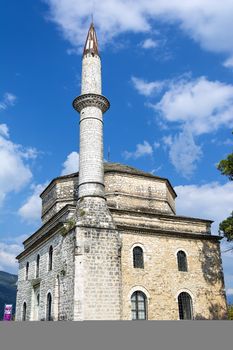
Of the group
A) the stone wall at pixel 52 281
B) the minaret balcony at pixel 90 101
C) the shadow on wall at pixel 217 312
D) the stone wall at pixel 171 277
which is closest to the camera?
the stone wall at pixel 52 281

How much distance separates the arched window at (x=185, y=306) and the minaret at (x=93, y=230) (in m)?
3.97

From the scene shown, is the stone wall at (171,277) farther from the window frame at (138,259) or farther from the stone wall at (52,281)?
the stone wall at (52,281)

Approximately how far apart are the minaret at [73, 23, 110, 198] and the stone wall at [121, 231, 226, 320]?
2840 mm

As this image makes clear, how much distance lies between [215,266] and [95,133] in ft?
28.9

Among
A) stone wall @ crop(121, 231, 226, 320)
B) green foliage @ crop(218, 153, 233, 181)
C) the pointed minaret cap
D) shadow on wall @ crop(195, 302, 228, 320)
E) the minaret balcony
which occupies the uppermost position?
the pointed minaret cap

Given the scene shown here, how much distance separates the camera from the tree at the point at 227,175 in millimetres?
16234

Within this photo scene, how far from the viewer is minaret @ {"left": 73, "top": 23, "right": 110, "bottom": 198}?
55.4ft

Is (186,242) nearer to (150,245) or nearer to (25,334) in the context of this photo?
(150,245)

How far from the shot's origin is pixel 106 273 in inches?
587

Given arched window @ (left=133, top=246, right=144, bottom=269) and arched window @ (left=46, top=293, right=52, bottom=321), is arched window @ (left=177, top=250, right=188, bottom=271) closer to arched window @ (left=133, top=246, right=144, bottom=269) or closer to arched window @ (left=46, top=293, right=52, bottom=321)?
arched window @ (left=133, top=246, right=144, bottom=269)

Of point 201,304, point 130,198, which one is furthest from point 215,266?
point 130,198

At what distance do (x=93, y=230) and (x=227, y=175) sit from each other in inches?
257

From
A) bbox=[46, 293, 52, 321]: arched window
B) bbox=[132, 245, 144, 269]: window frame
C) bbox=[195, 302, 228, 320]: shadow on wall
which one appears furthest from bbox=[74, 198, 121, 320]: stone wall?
bbox=[195, 302, 228, 320]: shadow on wall

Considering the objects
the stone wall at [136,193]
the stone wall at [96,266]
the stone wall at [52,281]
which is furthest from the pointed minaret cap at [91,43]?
the stone wall at [52,281]
